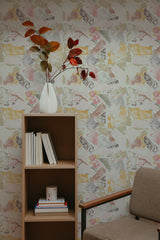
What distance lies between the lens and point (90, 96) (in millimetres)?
2539

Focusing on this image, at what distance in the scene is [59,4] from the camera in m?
2.53

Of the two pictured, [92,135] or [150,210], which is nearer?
[150,210]

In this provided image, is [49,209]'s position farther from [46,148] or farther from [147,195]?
[147,195]

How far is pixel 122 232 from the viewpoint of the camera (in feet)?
6.48

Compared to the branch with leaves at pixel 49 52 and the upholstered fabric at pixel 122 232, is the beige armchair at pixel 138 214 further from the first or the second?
the branch with leaves at pixel 49 52

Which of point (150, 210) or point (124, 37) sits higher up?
point (124, 37)

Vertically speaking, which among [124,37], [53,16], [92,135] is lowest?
[92,135]

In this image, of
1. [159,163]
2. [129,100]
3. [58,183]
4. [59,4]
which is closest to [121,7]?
[59,4]

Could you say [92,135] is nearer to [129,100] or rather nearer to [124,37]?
[129,100]

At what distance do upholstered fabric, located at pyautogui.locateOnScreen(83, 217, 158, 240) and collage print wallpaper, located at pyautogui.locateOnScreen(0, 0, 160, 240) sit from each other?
0.49 m

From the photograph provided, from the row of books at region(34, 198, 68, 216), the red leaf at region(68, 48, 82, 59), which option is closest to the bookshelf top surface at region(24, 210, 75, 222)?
the row of books at region(34, 198, 68, 216)

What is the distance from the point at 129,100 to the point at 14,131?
3.60 feet

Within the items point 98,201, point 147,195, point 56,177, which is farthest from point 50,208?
point 147,195

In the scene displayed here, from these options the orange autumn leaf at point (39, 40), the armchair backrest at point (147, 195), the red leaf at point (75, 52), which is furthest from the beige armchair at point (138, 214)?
the orange autumn leaf at point (39, 40)
